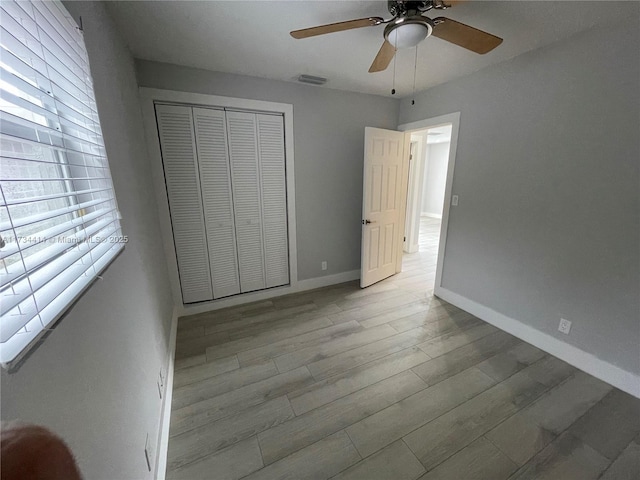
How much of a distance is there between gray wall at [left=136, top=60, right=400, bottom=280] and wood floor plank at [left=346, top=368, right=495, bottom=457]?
73.1 inches

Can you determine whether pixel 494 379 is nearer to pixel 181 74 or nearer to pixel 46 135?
pixel 46 135

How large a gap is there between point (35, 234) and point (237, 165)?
210cm

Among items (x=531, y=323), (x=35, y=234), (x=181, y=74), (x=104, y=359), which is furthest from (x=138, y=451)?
(x=531, y=323)

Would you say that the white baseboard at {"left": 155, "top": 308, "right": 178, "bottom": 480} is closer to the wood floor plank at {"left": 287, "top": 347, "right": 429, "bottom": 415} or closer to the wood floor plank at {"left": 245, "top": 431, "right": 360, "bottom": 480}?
the wood floor plank at {"left": 245, "top": 431, "right": 360, "bottom": 480}

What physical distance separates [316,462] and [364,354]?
0.89 metres

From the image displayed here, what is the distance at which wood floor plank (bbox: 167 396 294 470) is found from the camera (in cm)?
138

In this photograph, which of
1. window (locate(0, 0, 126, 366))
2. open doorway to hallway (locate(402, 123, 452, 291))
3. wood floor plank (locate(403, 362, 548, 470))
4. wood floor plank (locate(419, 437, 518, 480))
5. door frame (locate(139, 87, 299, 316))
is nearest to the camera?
window (locate(0, 0, 126, 366))

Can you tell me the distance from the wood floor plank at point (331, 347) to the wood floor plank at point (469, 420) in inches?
31.5

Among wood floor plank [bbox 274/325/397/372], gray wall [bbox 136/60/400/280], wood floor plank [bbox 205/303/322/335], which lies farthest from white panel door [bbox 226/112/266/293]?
wood floor plank [bbox 274/325/397/372]

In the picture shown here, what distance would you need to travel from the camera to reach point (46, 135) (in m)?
0.73

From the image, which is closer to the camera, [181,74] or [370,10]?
[370,10]

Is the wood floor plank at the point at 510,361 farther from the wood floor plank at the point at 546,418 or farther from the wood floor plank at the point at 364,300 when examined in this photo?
the wood floor plank at the point at 364,300

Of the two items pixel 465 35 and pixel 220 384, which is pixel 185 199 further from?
pixel 465 35

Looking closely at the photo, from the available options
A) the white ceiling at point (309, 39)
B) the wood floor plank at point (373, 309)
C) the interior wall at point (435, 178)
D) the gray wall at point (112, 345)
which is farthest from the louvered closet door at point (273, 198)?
the interior wall at point (435, 178)
